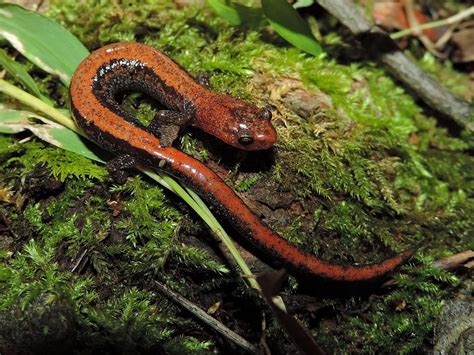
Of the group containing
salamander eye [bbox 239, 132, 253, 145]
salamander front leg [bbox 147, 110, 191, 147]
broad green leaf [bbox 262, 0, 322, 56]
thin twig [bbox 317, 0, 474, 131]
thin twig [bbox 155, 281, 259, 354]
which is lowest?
thin twig [bbox 155, 281, 259, 354]

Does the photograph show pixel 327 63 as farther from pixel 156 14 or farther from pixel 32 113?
pixel 32 113

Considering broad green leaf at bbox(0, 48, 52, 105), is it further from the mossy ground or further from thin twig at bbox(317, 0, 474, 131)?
thin twig at bbox(317, 0, 474, 131)

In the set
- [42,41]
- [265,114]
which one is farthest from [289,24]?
[42,41]

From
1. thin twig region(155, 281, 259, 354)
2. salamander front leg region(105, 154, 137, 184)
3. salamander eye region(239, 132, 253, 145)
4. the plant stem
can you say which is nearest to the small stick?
salamander eye region(239, 132, 253, 145)

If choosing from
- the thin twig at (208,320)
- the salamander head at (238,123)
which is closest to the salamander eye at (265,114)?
the salamander head at (238,123)

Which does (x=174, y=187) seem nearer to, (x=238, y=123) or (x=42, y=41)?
(x=238, y=123)

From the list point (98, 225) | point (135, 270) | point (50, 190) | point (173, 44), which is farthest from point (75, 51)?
point (135, 270)

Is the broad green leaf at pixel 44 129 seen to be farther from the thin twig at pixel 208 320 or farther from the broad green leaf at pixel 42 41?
the thin twig at pixel 208 320
